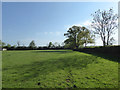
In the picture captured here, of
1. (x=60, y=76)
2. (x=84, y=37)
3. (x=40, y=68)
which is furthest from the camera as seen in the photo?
(x=84, y=37)

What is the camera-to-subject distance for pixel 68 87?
2998 mm

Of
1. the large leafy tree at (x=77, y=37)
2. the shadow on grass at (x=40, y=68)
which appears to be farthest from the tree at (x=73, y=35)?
the shadow on grass at (x=40, y=68)

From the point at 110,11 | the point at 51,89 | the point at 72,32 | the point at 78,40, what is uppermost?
the point at 110,11

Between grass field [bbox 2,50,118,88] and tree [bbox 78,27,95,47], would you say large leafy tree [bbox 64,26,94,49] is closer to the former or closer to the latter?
tree [bbox 78,27,95,47]

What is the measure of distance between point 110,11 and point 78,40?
20472 millimetres

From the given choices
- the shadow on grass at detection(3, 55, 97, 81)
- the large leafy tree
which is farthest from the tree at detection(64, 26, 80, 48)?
the shadow on grass at detection(3, 55, 97, 81)

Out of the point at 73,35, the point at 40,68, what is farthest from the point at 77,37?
the point at 40,68

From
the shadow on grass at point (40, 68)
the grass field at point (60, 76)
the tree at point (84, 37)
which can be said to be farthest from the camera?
the tree at point (84, 37)

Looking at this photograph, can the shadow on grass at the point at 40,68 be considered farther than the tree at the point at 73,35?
No

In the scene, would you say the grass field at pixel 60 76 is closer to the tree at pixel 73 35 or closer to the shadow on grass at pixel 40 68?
the shadow on grass at pixel 40 68

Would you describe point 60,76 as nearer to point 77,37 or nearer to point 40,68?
point 40,68

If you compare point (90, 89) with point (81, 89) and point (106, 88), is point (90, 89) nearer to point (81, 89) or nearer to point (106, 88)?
point (81, 89)

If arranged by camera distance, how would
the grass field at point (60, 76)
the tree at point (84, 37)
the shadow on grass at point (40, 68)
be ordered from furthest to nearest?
the tree at point (84, 37)
the shadow on grass at point (40, 68)
the grass field at point (60, 76)

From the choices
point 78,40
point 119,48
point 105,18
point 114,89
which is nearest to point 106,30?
point 105,18
